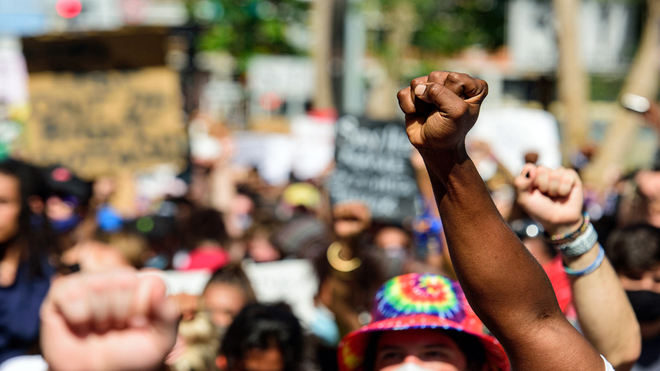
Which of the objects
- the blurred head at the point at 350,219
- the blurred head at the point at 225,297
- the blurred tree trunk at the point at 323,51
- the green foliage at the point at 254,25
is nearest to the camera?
the blurred head at the point at 350,219

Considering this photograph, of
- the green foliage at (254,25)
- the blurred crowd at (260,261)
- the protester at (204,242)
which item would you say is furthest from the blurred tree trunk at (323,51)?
the protester at (204,242)

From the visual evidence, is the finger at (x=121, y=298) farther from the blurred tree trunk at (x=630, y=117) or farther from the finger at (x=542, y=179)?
the blurred tree trunk at (x=630, y=117)

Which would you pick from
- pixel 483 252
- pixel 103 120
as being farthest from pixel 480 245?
pixel 103 120

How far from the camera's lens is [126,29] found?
189 inches

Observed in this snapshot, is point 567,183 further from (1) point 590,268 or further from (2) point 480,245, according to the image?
(2) point 480,245

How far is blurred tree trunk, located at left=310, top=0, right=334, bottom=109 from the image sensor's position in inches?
511

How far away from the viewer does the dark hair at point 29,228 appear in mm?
2488

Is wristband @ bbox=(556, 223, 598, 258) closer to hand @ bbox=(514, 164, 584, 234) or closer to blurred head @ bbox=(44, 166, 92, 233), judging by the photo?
hand @ bbox=(514, 164, 584, 234)

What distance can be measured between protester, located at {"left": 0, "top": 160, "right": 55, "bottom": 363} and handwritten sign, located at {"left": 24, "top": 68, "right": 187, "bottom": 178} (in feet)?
7.27

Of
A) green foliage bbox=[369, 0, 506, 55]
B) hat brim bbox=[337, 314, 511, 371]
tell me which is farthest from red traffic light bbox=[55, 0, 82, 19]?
green foliage bbox=[369, 0, 506, 55]

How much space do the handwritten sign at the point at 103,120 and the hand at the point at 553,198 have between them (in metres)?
3.81

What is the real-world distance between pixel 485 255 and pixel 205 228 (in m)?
3.65

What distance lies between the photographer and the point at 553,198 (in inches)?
60.3

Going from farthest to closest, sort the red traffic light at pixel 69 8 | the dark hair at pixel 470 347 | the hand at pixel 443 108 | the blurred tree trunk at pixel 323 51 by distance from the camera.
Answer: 1. the blurred tree trunk at pixel 323 51
2. the red traffic light at pixel 69 8
3. the dark hair at pixel 470 347
4. the hand at pixel 443 108
